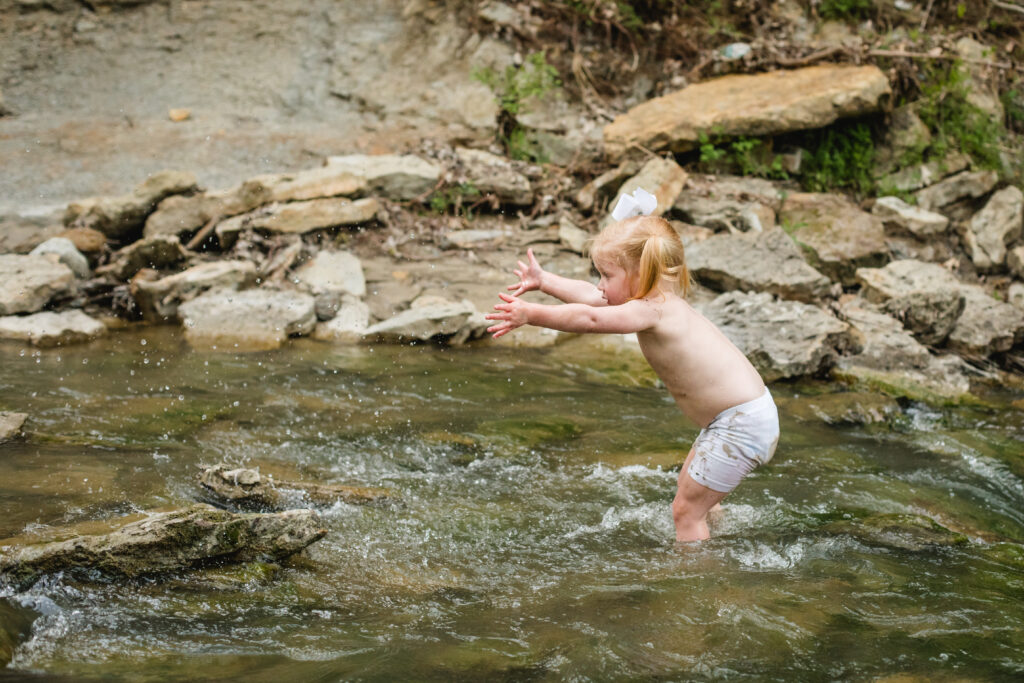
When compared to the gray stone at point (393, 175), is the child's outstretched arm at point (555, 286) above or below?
above

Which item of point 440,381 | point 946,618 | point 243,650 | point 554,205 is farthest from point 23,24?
point 946,618

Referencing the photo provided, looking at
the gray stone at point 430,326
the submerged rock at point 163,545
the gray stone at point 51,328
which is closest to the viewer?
the submerged rock at point 163,545

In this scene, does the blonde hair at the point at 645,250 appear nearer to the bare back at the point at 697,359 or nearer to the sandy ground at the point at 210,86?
the bare back at the point at 697,359

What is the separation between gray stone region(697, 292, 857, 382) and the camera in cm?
591

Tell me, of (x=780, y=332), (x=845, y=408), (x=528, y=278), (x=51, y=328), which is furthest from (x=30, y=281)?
(x=845, y=408)

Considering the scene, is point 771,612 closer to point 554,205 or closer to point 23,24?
point 554,205

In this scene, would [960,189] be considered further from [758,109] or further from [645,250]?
[645,250]

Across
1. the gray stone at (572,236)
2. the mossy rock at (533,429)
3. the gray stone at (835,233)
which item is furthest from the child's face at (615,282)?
the gray stone at (835,233)

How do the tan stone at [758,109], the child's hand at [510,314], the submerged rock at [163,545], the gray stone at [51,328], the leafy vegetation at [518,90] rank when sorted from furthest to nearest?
the leafy vegetation at [518,90] < the tan stone at [758,109] < the gray stone at [51,328] < the child's hand at [510,314] < the submerged rock at [163,545]

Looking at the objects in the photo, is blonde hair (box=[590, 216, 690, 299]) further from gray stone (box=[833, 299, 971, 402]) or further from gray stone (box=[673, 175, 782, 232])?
gray stone (box=[673, 175, 782, 232])

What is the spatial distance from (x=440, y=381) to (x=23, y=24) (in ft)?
27.5

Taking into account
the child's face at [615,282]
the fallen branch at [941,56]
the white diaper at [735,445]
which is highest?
the fallen branch at [941,56]

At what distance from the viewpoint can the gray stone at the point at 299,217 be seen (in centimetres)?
747

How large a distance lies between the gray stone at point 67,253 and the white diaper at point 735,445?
5539mm
